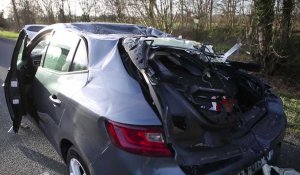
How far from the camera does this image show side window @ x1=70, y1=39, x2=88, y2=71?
3029mm

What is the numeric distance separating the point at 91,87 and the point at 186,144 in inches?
36.0

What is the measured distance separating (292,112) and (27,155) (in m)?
4.00

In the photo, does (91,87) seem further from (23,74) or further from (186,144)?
(23,74)

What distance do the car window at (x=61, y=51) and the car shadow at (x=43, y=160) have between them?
1.12 m

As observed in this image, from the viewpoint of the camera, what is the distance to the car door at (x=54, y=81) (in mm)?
3165

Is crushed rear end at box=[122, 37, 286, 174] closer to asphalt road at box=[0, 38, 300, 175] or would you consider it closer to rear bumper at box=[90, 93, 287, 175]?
rear bumper at box=[90, 93, 287, 175]

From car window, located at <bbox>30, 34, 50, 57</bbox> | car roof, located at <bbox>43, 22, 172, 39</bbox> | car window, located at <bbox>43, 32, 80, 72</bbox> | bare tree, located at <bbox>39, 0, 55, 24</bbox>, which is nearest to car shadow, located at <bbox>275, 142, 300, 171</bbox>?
car roof, located at <bbox>43, 22, 172, 39</bbox>

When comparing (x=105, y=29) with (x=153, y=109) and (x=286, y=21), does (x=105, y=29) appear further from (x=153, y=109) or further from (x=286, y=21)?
(x=286, y=21)

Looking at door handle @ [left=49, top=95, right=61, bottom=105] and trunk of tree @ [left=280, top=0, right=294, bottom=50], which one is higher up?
trunk of tree @ [left=280, top=0, right=294, bottom=50]

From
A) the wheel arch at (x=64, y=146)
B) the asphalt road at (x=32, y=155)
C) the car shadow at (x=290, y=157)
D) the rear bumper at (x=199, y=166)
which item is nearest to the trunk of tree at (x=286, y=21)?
the asphalt road at (x=32, y=155)

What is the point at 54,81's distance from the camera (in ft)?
11.0

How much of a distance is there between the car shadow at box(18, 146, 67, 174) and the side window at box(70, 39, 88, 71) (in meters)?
1.27

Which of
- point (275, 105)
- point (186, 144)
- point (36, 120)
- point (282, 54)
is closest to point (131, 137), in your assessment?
point (186, 144)

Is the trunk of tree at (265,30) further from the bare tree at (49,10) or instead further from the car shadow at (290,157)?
the bare tree at (49,10)
